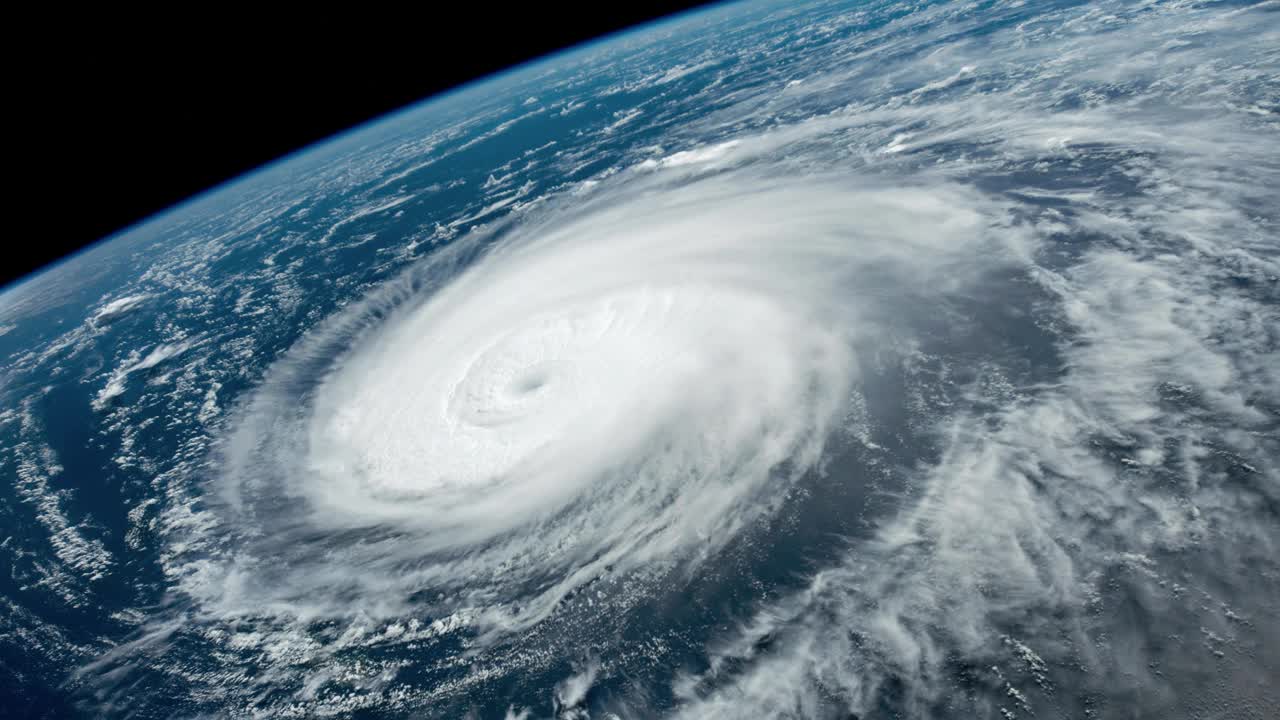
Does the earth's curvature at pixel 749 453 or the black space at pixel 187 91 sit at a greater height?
the black space at pixel 187 91

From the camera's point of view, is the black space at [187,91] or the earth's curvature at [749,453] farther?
the earth's curvature at [749,453]

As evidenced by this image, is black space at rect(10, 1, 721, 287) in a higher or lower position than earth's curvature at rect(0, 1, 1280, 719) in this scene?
higher

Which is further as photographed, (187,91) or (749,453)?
(749,453)

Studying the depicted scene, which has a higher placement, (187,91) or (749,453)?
(187,91)

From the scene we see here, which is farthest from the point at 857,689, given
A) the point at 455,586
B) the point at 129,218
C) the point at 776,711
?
the point at 129,218
